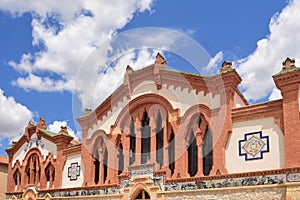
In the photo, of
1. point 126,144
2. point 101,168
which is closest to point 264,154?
point 126,144

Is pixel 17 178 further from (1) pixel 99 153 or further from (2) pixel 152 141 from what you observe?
(2) pixel 152 141

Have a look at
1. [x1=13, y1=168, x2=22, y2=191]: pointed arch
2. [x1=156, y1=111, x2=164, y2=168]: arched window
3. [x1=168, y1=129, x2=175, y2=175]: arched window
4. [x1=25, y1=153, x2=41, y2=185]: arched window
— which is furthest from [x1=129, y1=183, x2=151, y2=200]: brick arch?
[x1=13, y1=168, x2=22, y2=191]: pointed arch

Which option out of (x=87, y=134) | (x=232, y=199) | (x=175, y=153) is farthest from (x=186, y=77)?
(x=87, y=134)

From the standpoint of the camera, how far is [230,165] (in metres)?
16.3

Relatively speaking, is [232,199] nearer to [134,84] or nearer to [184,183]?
[184,183]

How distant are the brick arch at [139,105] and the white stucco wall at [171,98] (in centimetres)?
19

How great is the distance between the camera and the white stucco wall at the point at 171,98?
17.8 meters

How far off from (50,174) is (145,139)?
8032 millimetres

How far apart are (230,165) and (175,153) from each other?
2900 mm

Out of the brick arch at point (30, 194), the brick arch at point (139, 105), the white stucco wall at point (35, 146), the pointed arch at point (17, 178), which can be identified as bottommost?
the brick arch at point (30, 194)

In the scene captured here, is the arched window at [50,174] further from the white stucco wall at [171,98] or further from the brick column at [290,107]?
the brick column at [290,107]

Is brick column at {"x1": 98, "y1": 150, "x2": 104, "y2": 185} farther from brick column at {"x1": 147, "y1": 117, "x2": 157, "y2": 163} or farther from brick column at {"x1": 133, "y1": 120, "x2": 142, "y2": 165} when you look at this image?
brick column at {"x1": 147, "y1": 117, "x2": 157, "y2": 163}

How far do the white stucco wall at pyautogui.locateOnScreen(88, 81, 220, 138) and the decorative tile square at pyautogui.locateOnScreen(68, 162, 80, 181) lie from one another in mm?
2518

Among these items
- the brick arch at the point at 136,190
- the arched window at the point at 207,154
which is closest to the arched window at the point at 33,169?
the brick arch at the point at 136,190
